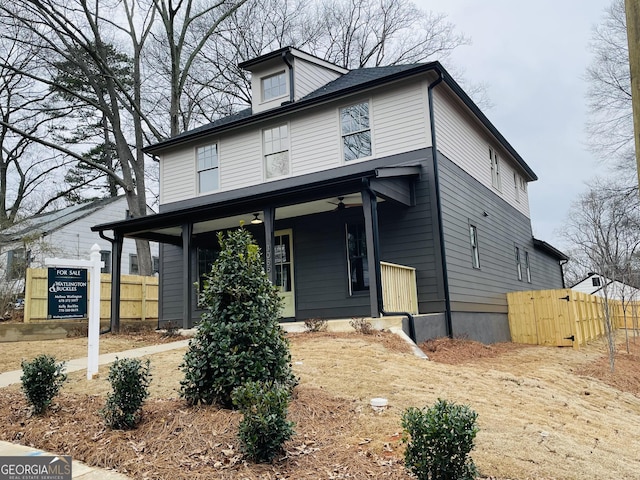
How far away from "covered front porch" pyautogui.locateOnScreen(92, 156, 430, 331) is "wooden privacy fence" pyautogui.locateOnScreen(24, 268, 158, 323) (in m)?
2.13

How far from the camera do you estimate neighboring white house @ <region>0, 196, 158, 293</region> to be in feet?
63.2

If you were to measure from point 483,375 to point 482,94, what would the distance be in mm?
20377

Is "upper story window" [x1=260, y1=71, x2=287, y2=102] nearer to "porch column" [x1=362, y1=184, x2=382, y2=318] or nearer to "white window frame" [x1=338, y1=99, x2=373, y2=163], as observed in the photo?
"white window frame" [x1=338, y1=99, x2=373, y2=163]

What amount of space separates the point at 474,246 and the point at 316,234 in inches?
157

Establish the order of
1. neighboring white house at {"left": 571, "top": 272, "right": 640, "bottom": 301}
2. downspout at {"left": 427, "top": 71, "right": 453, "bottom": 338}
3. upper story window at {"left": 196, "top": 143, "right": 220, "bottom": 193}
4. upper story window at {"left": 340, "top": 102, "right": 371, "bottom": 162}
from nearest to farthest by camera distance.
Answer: downspout at {"left": 427, "top": 71, "right": 453, "bottom": 338}
neighboring white house at {"left": 571, "top": 272, "right": 640, "bottom": 301}
upper story window at {"left": 340, "top": 102, "right": 371, "bottom": 162}
upper story window at {"left": 196, "top": 143, "right": 220, "bottom": 193}

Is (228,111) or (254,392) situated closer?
(254,392)

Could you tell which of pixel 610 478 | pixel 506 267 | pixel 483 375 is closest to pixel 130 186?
pixel 506 267

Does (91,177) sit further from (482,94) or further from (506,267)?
(506,267)

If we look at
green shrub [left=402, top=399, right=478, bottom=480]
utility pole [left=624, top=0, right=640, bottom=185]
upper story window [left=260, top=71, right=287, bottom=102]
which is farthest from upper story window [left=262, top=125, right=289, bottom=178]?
utility pole [left=624, top=0, right=640, bottom=185]

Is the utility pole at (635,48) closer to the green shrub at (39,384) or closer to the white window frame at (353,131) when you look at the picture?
the green shrub at (39,384)

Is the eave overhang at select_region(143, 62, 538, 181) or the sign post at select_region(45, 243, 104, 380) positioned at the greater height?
the eave overhang at select_region(143, 62, 538, 181)

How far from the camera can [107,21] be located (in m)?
20.6

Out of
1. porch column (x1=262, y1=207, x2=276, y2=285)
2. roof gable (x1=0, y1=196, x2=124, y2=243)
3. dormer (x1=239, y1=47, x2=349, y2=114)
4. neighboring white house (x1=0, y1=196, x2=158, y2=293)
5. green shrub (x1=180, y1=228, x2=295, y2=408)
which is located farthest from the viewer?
roof gable (x1=0, y1=196, x2=124, y2=243)

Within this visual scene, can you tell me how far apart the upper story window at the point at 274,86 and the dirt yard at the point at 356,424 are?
8557mm
